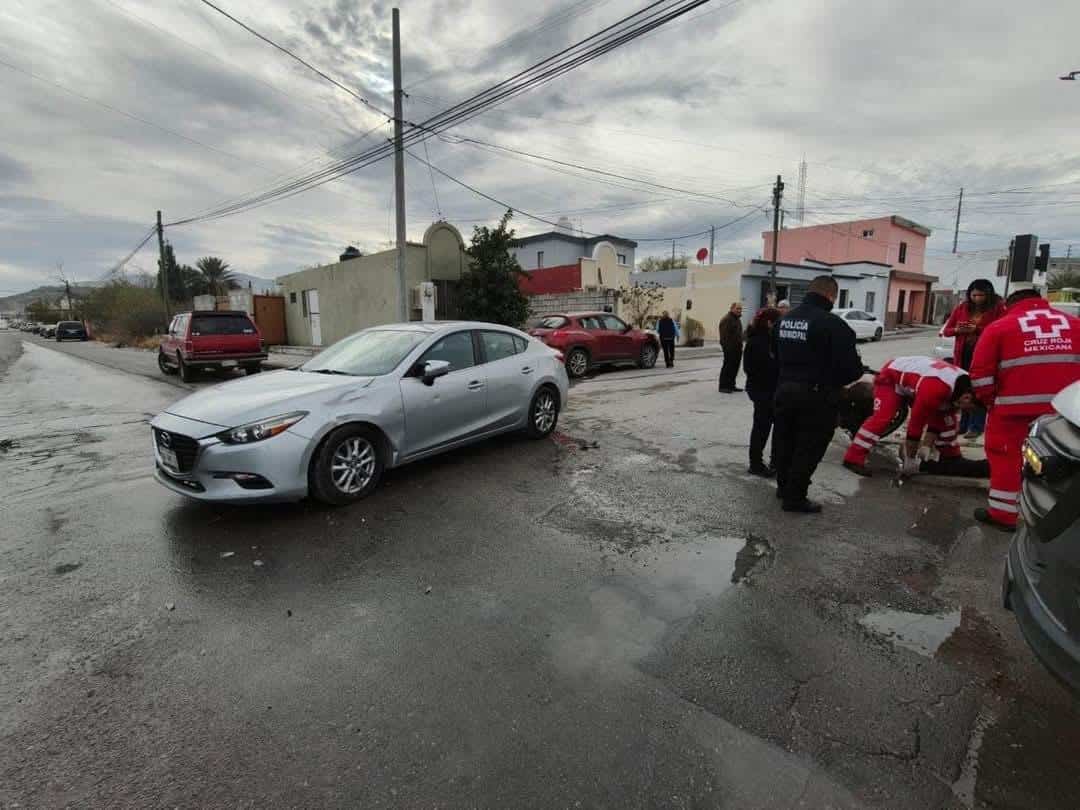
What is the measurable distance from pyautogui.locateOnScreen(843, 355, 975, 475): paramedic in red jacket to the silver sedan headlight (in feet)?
17.2

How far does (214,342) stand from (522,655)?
13.8 metres

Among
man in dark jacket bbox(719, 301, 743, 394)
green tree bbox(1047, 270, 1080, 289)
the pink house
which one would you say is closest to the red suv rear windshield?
man in dark jacket bbox(719, 301, 743, 394)

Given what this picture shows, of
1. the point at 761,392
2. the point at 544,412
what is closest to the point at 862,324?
the point at 761,392

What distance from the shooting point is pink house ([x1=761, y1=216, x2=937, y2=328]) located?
38.6 metres

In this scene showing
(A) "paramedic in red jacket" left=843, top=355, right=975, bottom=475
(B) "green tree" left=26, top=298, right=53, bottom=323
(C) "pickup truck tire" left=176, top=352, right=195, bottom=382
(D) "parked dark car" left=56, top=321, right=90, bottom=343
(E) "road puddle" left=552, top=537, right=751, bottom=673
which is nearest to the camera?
(E) "road puddle" left=552, top=537, right=751, bottom=673

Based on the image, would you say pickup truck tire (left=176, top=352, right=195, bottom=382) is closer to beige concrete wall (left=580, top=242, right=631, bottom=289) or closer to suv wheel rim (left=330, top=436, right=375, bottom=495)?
suv wheel rim (left=330, top=436, right=375, bottom=495)

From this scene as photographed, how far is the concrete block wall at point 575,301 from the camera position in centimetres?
2111

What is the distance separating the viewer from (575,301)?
21188 millimetres

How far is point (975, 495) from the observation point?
4.91m

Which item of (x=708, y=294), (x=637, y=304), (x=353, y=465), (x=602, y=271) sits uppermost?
(x=602, y=271)

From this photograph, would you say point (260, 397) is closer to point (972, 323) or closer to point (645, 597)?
point (645, 597)

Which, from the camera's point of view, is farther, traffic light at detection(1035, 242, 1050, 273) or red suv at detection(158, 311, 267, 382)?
red suv at detection(158, 311, 267, 382)

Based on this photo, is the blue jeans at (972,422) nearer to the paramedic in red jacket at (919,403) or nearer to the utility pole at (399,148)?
the paramedic in red jacket at (919,403)

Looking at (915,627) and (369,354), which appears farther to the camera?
(369,354)
